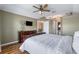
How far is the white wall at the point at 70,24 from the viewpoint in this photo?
4.34ft

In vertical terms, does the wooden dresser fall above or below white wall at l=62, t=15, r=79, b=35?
below

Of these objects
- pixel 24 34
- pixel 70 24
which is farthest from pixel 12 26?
pixel 70 24

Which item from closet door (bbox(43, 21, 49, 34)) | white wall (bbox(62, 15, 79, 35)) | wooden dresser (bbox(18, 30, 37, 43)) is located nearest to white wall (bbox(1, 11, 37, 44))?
wooden dresser (bbox(18, 30, 37, 43))

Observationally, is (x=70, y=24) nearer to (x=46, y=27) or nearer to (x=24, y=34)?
(x=46, y=27)

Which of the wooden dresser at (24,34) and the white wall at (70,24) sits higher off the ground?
the white wall at (70,24)

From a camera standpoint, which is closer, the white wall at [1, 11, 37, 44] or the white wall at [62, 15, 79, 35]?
the white wall at [62, 15, 79, 35]

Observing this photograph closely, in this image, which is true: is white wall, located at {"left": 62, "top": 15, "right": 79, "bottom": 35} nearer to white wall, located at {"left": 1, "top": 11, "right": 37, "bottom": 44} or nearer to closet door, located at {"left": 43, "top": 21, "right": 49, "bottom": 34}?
closet door, located at {"left": 43, "top": 21, "right": 49, "bottom": 34}

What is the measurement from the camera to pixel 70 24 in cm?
138

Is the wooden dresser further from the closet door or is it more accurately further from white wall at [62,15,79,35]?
white wall at [62,15,79,35]

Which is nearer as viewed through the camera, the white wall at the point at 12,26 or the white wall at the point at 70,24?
the white wall at the point at 70,24

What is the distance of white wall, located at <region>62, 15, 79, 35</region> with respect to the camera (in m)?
1.32

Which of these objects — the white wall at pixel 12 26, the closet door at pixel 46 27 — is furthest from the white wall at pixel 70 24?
the white wall at pixel 12 26

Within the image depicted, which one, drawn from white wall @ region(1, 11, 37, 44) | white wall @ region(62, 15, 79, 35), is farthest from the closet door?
white wall @ region(62, 15, 79, 35)

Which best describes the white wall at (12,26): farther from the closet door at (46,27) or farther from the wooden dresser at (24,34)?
the closet door at (46,27)
